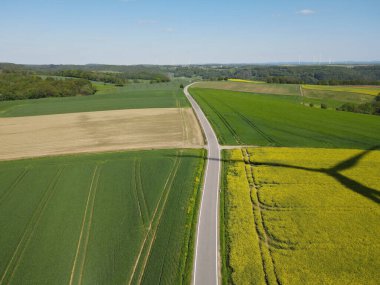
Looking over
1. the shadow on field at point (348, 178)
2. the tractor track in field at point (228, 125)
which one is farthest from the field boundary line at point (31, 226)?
the tractor track in field at point (228, 125)

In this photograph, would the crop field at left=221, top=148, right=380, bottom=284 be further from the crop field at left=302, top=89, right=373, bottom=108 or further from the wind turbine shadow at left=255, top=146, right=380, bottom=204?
the crop field at left=302, top=89, right=373, bottom=108

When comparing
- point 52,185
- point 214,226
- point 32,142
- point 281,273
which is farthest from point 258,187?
point 32,142

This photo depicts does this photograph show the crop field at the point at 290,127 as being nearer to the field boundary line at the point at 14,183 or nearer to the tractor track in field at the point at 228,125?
the tractor track in field at the point at 228,125

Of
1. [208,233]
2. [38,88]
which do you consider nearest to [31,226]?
[208,233]

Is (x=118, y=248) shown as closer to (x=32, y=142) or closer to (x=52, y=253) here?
(x=52, y=253)

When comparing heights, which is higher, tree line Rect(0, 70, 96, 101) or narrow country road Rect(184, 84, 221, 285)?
tree line Rect(0, 70, 96, 101)

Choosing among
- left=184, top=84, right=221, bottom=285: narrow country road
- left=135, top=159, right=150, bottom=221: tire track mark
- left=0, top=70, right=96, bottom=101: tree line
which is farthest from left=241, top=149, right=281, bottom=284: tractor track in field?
left=0, top=70, right=96, bottom=101: tree line

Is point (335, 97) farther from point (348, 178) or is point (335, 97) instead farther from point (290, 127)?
point (348, 178)
